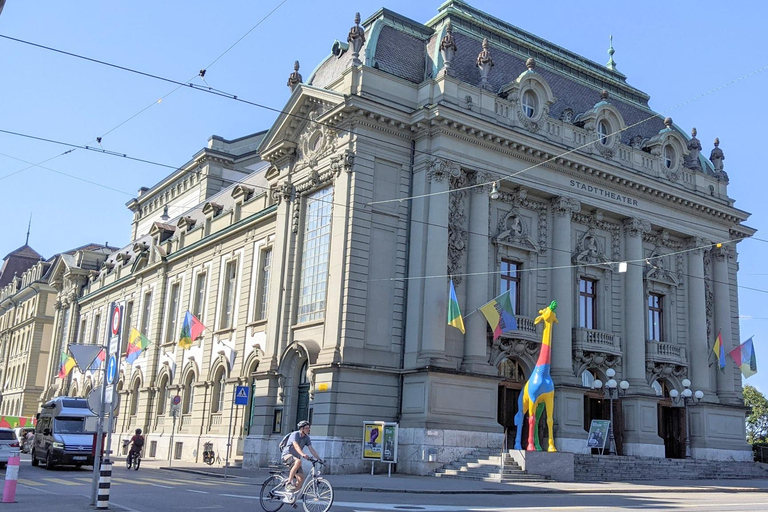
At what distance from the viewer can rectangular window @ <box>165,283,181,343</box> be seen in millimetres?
48906

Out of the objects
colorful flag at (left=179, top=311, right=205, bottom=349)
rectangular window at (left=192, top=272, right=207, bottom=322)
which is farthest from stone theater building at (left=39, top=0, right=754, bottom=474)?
colorful flag at (left=179, top=311, right=205, bottom=349)

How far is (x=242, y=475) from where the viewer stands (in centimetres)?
2916

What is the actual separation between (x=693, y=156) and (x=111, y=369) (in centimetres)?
3391

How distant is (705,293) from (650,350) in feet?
18.9

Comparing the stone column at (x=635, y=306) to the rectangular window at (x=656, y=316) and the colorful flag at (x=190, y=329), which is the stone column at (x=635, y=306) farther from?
the colorful flag at (x=190, y=329)

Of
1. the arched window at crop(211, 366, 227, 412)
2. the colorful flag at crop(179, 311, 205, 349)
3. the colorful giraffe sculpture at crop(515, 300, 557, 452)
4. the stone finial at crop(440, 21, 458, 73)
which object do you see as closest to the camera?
the colorful giraffe sculpture at crop(515, 300, 557, 452)

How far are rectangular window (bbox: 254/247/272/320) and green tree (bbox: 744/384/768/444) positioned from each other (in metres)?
83.6

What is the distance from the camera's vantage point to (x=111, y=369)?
16.9 meters

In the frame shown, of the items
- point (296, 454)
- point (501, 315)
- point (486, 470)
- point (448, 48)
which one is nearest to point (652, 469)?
point (486, 470)

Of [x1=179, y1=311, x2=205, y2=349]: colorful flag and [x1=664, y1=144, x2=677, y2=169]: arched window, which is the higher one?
[x1=664, y1=144, x2=677, y2=169]: arched window

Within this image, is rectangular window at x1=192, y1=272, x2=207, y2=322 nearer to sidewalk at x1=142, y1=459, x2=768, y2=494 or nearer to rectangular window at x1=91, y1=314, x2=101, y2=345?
sidewalk at x1=142, y1=459, x2=768, y2=494

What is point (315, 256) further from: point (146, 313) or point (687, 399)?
point (146, 313)

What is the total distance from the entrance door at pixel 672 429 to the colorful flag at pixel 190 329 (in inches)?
887

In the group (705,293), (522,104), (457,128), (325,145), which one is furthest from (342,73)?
(705,293)
